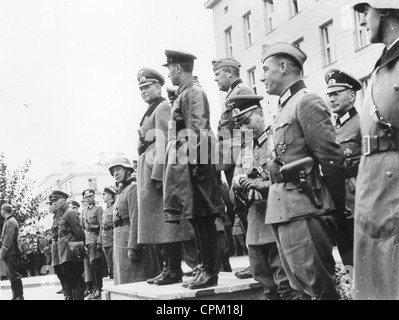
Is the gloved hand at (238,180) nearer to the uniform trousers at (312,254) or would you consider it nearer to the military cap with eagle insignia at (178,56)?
the uniform trousers at (312,254)

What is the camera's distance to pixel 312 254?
4086mm

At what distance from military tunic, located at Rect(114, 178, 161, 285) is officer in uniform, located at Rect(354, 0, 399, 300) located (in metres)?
3.95

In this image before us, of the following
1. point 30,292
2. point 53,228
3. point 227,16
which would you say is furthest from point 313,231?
point 30,292

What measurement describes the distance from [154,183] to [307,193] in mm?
2492

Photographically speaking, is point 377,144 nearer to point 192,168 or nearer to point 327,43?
point 192,168

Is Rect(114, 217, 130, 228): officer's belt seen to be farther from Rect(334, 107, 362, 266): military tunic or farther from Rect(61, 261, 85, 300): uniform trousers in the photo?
Rect(334, 107, 362, 266): military tunic

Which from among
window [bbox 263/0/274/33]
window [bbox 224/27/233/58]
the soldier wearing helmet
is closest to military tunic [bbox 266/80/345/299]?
the soldier wearing helmet

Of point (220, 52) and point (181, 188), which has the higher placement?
point (220, 52)

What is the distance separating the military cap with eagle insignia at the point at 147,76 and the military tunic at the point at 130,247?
61.5 inches

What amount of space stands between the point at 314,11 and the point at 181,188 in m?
7.71

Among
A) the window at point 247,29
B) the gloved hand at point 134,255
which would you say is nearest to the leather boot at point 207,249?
the gloved hand at point 134,255

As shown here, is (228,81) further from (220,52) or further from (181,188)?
(220,52)

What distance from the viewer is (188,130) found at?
210 inches

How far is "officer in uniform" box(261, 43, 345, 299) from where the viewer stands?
4105mm
